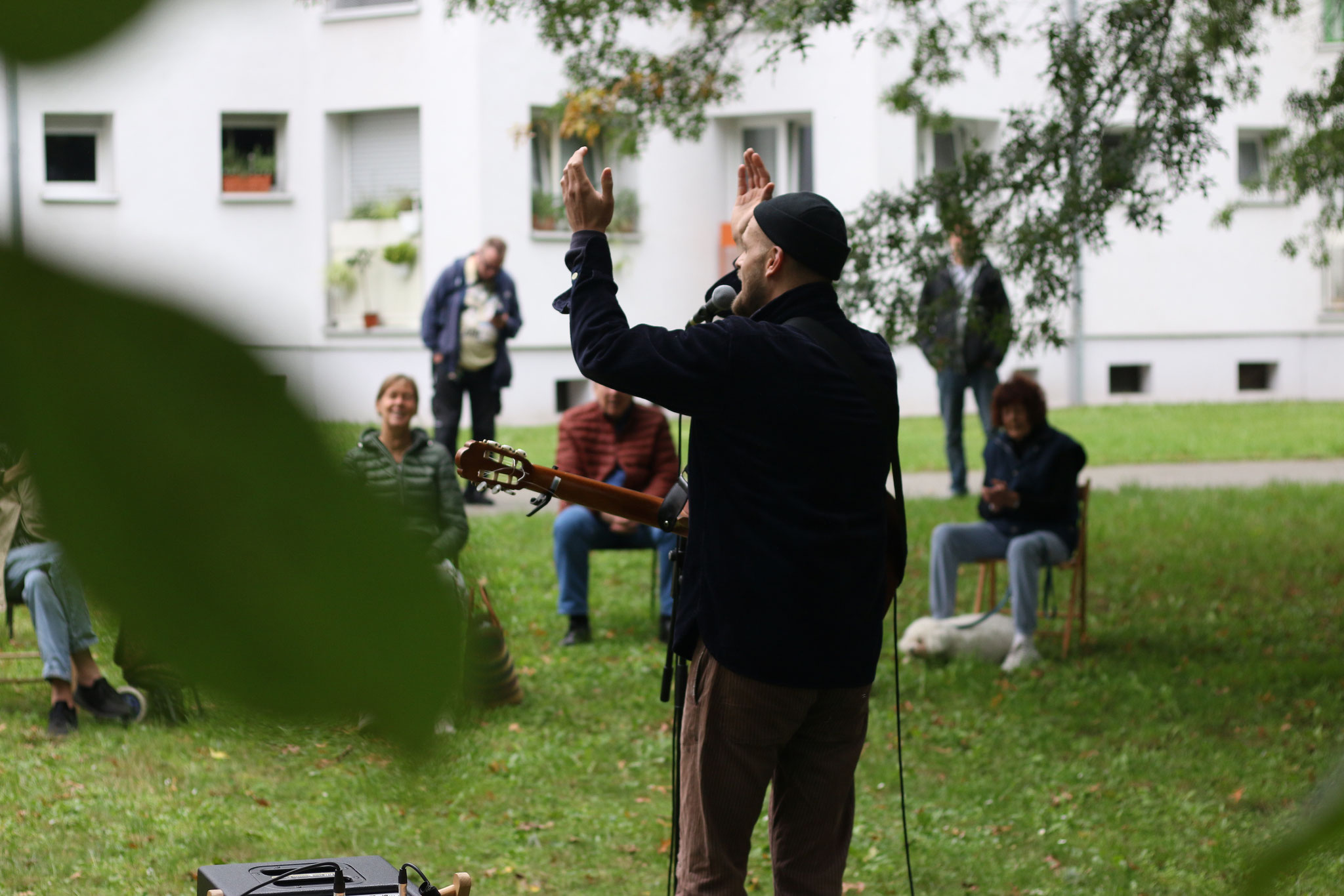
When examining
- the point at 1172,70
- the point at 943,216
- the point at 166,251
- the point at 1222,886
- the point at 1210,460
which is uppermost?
the point at 1172,70

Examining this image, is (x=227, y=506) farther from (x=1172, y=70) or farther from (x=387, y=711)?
(x=1172, y=70)

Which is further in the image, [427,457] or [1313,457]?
[1313,457]

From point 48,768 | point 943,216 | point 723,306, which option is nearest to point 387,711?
point 48,768

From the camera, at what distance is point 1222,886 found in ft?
0.80

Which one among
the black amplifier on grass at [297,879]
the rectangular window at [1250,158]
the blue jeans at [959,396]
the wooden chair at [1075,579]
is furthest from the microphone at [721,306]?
the blue jeans at [959,396]

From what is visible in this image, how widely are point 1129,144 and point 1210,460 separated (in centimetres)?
603

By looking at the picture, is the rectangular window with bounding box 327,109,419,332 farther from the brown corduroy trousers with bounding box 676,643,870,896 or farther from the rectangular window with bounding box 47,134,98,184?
the brown corduroy trousers with bounding box 676,643,870,896

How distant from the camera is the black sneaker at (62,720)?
609mm

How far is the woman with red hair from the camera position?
16.6 feet

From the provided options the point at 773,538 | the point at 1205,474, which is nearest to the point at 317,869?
the point at 773,538

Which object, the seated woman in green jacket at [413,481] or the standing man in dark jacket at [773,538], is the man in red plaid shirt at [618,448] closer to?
the standing man in dark jacket at [773,538]

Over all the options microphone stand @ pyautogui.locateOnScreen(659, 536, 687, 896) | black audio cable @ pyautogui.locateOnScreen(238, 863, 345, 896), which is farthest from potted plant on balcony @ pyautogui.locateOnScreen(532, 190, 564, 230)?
microphone stand @ pyautogui.locateOnScreen(659, 536, 687, 896)

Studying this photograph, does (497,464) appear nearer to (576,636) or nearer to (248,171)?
(248,171)

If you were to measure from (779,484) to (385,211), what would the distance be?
6.83ft
